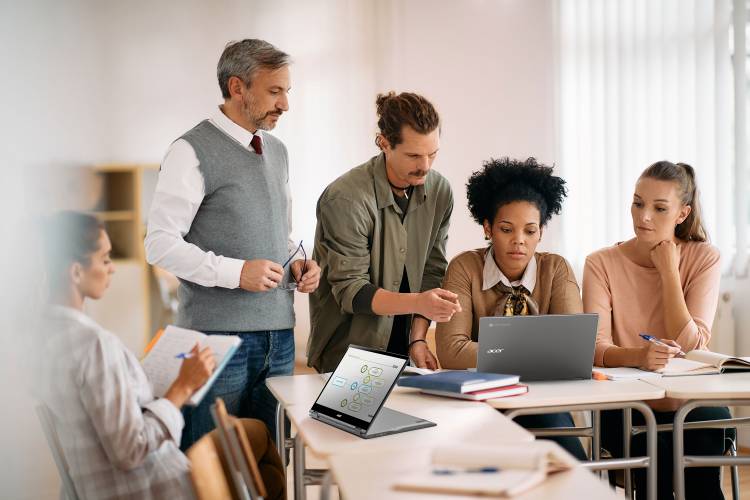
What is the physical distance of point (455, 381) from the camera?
84.5 inches

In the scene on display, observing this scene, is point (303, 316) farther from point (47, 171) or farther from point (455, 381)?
point (455, 381)

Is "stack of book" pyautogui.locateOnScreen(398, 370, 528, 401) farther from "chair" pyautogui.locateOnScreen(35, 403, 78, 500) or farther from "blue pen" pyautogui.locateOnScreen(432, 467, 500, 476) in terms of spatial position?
"chair" pyautogui.locateOnScreen(35, 403, 78, 500)

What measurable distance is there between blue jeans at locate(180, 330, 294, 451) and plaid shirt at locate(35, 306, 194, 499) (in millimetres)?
557

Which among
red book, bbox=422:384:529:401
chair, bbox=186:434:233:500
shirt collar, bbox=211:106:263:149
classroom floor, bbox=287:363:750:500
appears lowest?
classroom floor, bbox=287:363:750:500

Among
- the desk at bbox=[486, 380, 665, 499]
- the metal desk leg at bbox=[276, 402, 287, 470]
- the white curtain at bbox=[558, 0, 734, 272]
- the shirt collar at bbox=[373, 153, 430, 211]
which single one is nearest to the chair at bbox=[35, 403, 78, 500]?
the metal desk leg at bbox=[276, 402, 287, 470]

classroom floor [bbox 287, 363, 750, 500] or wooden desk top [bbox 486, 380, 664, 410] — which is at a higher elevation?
wooden desk top [bbox 486, 380, 664, 410]

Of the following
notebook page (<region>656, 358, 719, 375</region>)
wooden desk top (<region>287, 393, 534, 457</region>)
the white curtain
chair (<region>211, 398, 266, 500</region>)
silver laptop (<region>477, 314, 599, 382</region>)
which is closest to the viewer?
chair (<region>211, 398, 266, 500</region>)

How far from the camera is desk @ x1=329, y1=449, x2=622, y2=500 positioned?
141 cm

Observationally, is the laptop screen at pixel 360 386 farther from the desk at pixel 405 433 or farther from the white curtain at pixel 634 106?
the white curtain at pixel 634 106

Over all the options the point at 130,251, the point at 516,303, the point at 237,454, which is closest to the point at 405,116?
the point at 516,303

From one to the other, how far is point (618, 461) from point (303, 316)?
3246 millimetres

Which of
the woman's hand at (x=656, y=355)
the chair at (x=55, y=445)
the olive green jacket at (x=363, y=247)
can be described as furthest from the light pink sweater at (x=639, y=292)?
the chair at (x=55, y=445)

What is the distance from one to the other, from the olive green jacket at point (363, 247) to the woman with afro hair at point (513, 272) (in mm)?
175

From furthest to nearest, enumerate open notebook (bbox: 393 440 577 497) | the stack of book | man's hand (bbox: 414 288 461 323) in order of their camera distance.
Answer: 1. man's hand (bbox: 414 288 461 323)
2. the stack of book
3. open notebook (bbox: 393 440 577 497)
